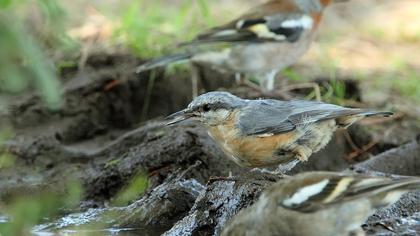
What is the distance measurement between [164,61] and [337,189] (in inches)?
176

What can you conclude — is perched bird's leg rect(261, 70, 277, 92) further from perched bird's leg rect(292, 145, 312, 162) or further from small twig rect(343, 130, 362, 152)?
perched bird's leg rect(292, 145, 312, 162)

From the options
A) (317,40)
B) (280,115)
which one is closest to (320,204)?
(280,115)

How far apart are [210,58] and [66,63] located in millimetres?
1510

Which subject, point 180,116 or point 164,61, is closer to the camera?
point 180,116

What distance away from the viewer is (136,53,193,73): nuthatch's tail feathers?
8.07m

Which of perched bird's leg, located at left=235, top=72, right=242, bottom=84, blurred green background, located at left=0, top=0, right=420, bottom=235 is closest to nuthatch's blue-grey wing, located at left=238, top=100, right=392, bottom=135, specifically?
blurred green background, located at left=0, top=0, right=420, bottom=235

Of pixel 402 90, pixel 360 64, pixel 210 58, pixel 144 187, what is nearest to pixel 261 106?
pixel 144 187

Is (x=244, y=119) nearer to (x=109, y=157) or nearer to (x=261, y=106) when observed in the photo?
(x=261, y=106)

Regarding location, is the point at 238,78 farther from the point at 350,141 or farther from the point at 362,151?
the point at 362,151

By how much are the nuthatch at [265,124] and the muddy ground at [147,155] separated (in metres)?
0.24

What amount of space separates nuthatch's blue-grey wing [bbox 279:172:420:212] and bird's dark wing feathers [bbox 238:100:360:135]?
4.70 ft

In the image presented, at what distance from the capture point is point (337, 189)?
3912mm

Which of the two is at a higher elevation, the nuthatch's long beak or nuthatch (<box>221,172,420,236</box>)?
the nuthatch's long beak

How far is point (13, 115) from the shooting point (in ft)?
26.2
